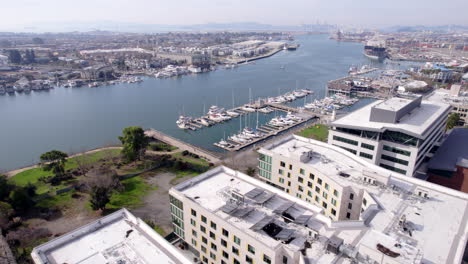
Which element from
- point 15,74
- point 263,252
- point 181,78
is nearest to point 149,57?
point 181,78

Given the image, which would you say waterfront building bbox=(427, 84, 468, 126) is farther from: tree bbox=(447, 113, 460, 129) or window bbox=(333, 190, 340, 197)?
window bbox=(333, 190, 340, 197)

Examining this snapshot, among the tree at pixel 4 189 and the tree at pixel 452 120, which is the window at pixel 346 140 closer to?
the tree at pixel 452 120

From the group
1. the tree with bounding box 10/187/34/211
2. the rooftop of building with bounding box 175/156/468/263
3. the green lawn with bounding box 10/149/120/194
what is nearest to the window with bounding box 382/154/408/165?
the rooftop of building with bounding box 175/156/468/263

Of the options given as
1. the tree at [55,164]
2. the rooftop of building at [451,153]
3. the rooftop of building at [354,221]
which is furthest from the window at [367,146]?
the tree at [55,164]

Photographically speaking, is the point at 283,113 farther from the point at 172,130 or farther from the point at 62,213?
the point at 62,213

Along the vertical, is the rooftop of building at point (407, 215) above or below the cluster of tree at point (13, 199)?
above

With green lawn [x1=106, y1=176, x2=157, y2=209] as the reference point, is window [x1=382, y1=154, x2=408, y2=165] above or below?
above
